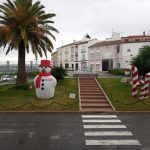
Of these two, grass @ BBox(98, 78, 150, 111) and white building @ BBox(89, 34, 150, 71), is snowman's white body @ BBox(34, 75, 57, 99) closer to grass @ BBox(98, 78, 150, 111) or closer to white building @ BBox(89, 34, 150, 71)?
grass @ BBox(98, 78, 150, 111)

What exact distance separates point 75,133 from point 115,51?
69.4 meters

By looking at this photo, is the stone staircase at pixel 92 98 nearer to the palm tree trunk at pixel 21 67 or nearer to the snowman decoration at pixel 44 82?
the snowman decoration at pixel 44 82

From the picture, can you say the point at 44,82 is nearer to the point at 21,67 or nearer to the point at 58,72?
the point at 21,67

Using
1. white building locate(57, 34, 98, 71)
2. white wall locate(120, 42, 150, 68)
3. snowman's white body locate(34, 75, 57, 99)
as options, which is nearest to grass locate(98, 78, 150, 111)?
snowman's white body locate(34, 75, 57, 99)

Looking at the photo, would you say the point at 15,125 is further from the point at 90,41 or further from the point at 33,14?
the point at 90,41

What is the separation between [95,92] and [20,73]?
693cm

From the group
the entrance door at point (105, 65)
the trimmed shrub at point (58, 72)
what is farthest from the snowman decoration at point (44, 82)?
the entrance door at point (105, 65)

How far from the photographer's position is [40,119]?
675 inches

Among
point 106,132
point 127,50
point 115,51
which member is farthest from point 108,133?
point 115,51

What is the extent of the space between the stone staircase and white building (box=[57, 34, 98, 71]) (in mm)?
60306

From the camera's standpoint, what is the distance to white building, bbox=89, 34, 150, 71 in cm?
7719

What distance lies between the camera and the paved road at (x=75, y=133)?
10961mm

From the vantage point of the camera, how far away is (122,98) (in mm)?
23984

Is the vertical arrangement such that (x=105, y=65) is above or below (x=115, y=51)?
below
